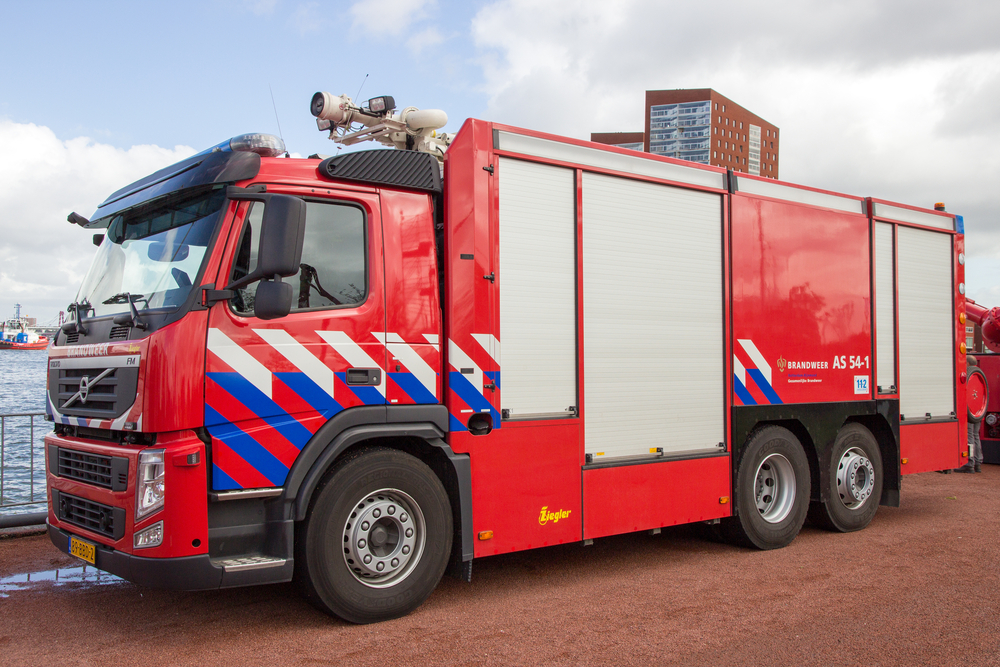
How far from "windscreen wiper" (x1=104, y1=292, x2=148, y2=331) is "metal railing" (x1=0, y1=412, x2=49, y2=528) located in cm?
311

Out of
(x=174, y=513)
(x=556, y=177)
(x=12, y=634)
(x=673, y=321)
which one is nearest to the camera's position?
(x=174, y=513)

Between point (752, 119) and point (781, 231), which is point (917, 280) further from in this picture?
point (752, 119)

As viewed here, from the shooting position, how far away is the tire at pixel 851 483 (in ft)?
25.1

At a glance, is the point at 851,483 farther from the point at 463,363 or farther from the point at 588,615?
the point at 463,363

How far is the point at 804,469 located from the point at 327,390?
481cm

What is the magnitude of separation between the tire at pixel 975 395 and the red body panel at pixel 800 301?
2.61 m

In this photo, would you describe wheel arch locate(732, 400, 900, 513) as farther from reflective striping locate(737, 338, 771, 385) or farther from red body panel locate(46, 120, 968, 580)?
reflective striping locate(737, 338, 771, 385)

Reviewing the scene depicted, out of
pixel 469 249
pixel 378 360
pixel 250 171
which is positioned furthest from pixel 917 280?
pixel 250 171

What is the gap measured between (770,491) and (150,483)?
5374mm

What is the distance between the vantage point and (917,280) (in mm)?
8539

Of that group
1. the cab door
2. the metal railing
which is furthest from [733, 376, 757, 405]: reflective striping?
the metal railing

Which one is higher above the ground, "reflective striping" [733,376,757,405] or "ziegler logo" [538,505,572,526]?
"reflective striping" [733,376,757,405]

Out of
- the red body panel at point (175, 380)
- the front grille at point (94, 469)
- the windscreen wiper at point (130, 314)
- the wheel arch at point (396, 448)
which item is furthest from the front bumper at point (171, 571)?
the windscreen wiper at point (130, 314)

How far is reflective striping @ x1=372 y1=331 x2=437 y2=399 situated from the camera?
500 cm
